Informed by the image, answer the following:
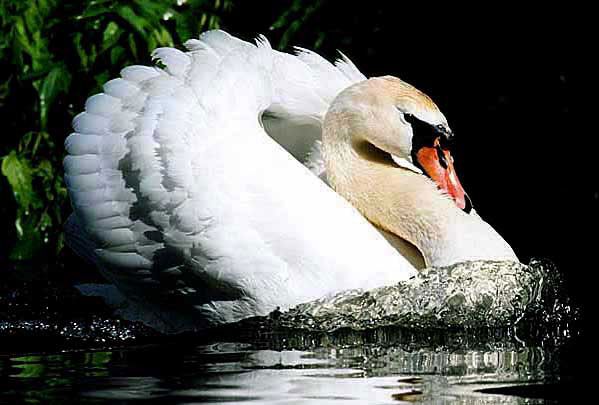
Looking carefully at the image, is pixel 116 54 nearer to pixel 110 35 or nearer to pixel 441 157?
pixel 110 35

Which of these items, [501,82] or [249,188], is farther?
[501,82]

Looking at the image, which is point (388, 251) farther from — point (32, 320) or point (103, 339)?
point (32, 320)

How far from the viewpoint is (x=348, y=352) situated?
15.5 feet

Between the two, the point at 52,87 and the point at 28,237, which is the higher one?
the point at 52,87

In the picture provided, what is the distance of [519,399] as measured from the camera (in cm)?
376

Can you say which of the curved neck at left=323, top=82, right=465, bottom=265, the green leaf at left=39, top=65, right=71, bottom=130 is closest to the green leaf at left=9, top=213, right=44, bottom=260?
the green leaf at left=39, top=65, right=71, bottom=130

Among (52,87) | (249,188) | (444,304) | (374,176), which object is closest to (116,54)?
(52,87)

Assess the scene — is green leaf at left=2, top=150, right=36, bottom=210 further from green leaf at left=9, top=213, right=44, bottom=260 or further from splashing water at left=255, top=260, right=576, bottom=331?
splashing water at left=255, top=260, right=576, bottom=331

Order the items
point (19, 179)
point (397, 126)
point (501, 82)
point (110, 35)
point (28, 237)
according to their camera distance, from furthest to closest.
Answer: point (501, 82), point (28, 237), point (19, 179), point (110, 35), point (397, 126)

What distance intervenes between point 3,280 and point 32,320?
1.38 m

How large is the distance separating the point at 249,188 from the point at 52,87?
3.06 m

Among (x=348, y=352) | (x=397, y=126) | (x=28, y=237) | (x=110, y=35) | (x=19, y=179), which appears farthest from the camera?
(x=28, y=237)

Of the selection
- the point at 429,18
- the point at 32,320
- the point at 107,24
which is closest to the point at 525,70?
the point at 429,18

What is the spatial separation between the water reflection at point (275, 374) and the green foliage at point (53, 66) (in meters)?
3.34
